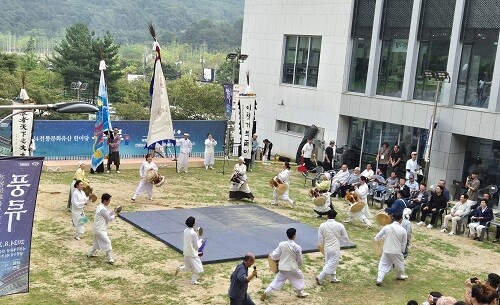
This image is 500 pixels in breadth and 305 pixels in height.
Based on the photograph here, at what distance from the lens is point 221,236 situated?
54.3 feet

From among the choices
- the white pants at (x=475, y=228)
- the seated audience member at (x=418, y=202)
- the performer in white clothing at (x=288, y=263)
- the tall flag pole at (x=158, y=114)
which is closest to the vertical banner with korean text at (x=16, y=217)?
the performer in white clothing at (x=288, y=263)

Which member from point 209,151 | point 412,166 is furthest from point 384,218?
point 209,151

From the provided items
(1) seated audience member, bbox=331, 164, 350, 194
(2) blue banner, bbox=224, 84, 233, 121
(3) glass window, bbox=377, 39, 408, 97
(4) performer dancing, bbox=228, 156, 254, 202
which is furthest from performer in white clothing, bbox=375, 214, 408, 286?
(2) blue banner, bbox=224, 84, 233, 121

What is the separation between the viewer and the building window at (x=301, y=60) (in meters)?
30.2

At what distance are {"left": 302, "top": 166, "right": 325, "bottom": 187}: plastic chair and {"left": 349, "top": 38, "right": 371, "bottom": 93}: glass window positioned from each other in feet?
14.2

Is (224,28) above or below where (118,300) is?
above

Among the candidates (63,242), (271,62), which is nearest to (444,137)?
(271,62)

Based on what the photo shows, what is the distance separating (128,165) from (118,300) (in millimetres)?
→ 13560

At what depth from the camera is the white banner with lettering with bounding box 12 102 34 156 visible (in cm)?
1975

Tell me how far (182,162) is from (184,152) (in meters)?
0.45

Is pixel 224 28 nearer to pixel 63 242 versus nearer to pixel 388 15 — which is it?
pixel 388 15

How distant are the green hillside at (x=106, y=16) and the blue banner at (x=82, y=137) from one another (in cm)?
13572

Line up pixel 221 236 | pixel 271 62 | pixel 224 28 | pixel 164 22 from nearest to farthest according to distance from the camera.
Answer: pixel 221 236 < pixel 271 62 < pixel 224 28 < pixel 164 22

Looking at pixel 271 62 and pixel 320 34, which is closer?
pixel 320 34
